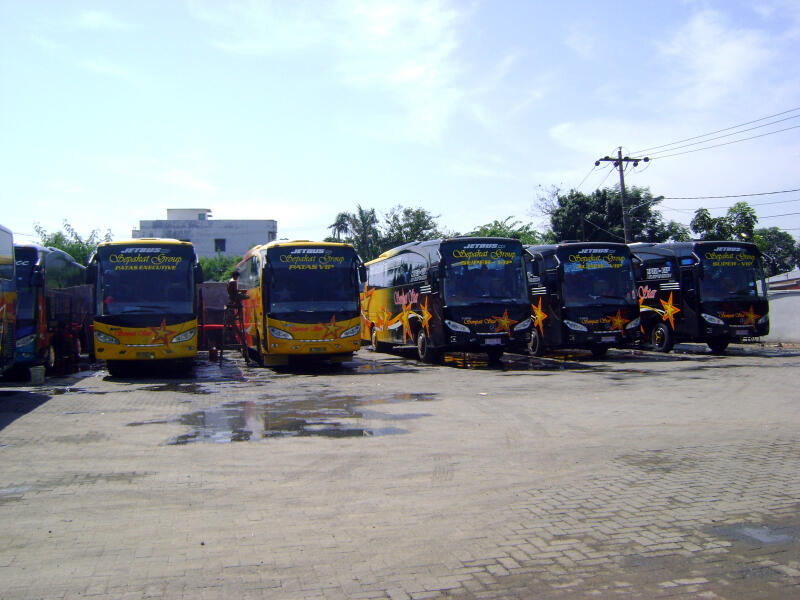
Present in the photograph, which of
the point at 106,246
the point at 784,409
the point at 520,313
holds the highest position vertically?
the point at 106,246

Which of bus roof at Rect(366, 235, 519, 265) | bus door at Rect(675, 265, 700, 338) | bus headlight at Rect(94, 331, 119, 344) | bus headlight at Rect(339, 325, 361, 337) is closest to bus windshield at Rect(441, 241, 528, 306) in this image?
bus roof at Rect(366, 235, 519, 265)

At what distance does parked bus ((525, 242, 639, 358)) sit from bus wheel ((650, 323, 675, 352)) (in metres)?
1.76

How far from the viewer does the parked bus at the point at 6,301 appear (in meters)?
13.0

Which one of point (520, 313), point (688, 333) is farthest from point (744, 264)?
point (520, 313)

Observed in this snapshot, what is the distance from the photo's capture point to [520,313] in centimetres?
1914

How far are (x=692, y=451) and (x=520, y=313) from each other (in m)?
11.4

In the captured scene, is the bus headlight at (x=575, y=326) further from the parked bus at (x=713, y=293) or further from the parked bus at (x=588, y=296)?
the parked bus at (x=713, y=293)

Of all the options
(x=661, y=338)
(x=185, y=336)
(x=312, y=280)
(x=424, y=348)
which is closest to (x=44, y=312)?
(x=185, y=336)

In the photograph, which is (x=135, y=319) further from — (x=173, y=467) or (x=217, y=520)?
(x=217, y=520)

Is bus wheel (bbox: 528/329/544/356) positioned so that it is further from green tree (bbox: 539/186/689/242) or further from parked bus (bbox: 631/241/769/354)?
green tree (bbox: 539/186/689/242)

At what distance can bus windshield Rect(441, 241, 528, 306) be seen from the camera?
A: 19.0 m

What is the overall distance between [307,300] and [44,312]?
6415 millimetres

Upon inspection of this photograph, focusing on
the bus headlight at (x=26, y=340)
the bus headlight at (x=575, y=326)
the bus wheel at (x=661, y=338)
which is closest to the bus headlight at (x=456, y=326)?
the bus headlight at (x=575, y=326)

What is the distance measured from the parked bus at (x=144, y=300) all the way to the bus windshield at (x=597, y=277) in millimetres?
10484
